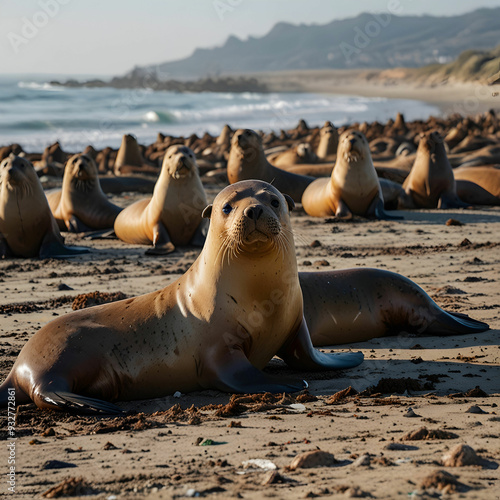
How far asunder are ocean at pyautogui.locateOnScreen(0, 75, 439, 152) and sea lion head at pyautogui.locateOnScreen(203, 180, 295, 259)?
1137 inches

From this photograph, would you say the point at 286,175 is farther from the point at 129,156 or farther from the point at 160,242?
the point at 129,156

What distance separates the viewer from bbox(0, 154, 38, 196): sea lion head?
9.74m

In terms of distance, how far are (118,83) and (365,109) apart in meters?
45.2

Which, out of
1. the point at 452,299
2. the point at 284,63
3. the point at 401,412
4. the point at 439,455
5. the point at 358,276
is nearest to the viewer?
the point at 439,455

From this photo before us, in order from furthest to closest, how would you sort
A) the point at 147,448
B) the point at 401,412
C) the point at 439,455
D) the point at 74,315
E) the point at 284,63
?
the point at 284,63, the point at 74,315, the point at 401,412, the point at 147,448, the point at 439,455

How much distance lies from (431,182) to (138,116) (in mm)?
39592

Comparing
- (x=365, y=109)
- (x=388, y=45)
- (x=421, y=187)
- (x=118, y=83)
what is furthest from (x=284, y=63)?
(x=421, y=187)

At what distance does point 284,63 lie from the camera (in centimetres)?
19425

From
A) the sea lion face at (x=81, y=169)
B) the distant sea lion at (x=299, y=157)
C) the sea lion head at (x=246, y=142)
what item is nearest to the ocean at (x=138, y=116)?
the distant sea lion at (x=299, y=157)

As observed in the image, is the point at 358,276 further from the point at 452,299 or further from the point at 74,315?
the point at 74,315

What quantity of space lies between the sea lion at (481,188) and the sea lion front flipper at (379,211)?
2.07 m

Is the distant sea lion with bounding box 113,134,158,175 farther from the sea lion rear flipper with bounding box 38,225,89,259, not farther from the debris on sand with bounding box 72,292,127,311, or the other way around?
the debris on sand with bounding box 72,292,127,311

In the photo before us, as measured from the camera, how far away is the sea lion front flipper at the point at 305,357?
4.70m

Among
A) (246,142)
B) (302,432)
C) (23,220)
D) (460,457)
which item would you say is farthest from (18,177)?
(460,457)
